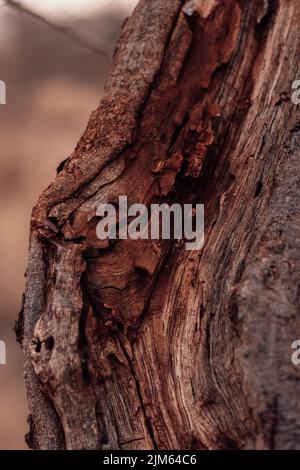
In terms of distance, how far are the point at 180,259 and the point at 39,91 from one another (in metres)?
1.55

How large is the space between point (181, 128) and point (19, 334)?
0.49m

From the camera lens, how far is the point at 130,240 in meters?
1.11

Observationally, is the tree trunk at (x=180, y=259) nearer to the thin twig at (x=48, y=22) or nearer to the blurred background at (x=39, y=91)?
the blurred background at (x=39, y=91)

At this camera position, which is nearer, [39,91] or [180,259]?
[180,259]

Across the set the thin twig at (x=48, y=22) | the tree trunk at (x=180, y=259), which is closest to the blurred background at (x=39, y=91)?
the thin twig at (x=48, y=22)

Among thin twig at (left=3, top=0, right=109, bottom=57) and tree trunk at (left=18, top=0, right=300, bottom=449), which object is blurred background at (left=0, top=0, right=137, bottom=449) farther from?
tree trunk at (left=18, top=0, right=300, bottom=449)

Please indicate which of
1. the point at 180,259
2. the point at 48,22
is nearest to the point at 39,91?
the point at 48,22

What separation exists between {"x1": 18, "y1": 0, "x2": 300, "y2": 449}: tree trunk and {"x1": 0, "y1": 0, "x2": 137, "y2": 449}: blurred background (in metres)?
1.23

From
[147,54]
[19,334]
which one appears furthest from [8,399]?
[147,54]

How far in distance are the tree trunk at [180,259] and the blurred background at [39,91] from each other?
1.23m

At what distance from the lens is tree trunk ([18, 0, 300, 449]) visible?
95cm

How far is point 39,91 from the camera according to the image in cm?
249

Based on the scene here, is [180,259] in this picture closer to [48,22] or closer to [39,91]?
[39,91]

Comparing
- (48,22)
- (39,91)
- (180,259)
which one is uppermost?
(48,22)
